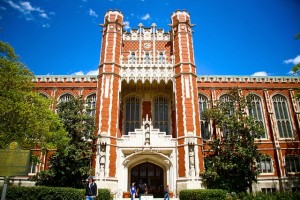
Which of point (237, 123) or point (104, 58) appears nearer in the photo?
point (237, 123)

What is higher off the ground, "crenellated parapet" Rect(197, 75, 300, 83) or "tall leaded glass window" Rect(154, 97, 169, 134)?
"crenellated parapet" Rect(197, 75, 300, 83)

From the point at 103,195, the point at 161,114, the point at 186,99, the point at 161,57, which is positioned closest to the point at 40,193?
the point at 103,195

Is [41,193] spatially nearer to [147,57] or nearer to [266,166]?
[147,57]

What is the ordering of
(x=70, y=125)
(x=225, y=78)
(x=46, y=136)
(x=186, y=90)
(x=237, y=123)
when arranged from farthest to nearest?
(x=225, y=78), (x=186, y=90), (x=237, y=123), (x=70, y=125), (x=46, y=136)

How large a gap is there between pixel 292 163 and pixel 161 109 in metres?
13.7

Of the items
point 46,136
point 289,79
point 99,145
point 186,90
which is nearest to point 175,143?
point 186,90

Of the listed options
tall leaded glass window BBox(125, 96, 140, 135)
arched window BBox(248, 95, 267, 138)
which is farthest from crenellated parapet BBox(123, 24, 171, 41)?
arched window BBox(248, 95, 267, 138)

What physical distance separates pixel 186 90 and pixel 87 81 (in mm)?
11177

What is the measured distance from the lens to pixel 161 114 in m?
23.2

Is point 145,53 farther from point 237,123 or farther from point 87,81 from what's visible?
point 237,123

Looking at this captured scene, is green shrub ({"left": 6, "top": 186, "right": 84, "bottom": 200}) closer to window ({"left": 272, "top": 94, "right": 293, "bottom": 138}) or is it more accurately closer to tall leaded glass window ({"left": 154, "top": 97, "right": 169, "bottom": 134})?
tall leaded glass window ({"left": 154, "top": 97, "right": 169, "bottom": 134})

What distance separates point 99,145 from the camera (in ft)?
59.0

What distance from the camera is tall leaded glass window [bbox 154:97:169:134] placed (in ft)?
74.5

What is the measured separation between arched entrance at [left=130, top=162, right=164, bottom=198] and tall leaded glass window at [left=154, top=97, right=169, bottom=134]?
3.75 metres
